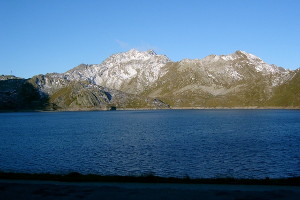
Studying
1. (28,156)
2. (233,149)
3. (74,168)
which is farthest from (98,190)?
(233,149)

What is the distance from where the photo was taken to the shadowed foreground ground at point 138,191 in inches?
926

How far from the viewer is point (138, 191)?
2523cm

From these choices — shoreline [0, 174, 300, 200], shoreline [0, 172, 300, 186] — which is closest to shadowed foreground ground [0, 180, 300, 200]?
shoreline [0, 174, 300, 200]

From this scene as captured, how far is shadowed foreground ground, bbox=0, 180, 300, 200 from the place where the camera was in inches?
926

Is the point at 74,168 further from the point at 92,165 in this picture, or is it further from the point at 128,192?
the point at 128,192

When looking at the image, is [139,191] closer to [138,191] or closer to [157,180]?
[138,191]

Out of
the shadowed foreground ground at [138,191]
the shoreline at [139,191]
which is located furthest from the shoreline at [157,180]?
the shadowed foreground ground at [138,191]

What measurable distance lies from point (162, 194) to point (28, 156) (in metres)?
48.4

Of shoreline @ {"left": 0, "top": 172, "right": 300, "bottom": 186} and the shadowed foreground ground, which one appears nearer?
the shadowed foreground ground

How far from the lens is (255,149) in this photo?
69.6m

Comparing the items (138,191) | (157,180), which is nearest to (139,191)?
(138,191)

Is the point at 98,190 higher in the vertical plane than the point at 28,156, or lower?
higher

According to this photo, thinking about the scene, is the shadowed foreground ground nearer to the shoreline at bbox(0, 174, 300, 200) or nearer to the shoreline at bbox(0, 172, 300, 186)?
the shoreline at bbox(0, 174, 300, 200)

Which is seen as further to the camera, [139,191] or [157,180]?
[157,180]
